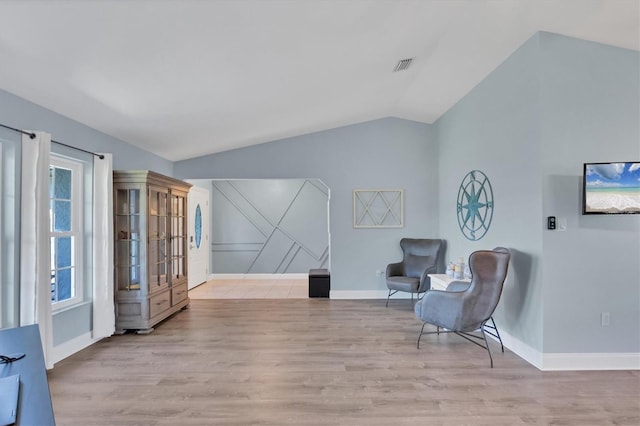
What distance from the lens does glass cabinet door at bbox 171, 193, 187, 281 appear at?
480 cm

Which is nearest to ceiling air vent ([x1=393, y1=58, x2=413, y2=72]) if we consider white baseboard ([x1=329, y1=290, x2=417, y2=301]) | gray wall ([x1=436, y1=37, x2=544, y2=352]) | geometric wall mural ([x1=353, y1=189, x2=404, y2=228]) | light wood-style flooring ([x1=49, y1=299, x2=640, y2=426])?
gray wall ([x1=436, y1=37, x2=544, y2=352])

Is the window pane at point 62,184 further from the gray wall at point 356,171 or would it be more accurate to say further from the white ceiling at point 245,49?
the gray wall at point 356,171

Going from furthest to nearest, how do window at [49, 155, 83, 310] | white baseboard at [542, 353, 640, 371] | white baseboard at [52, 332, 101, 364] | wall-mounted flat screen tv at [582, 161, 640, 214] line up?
window at [49, 155, 83, 310] → white baseboard at [52, 332, 101, 364] → white baseboard at [542, 353, 640, 371] → wall-mounted flat screen tv at [582, 161, 640, 214]

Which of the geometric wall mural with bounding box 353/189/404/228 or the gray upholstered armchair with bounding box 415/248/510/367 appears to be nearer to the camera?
the gray upholstered armchair with bounding box 415/248/510/367

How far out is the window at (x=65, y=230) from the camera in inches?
132

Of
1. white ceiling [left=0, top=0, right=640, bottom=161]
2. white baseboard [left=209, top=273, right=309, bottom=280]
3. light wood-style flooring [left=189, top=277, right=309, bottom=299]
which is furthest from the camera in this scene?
white baseboard [left=209, top=273, right=309, bottom=280]

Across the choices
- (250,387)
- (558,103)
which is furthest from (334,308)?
(558,103)

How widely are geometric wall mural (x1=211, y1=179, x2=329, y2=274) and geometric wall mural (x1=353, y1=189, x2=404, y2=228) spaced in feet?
6.22

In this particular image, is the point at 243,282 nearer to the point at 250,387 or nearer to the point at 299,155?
the point at 299,155

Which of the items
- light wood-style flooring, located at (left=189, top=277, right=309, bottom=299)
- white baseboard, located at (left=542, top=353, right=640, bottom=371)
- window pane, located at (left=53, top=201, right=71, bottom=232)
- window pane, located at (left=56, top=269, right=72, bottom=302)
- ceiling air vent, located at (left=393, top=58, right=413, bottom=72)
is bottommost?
light wood-style flooring, located at (left=189, top=277, right=309, bottom=299)

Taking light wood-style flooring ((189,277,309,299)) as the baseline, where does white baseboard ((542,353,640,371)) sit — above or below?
above

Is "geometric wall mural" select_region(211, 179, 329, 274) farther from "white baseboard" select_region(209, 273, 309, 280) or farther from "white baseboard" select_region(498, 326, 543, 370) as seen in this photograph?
"white baseboard" select_region(498, 326, 543, 370)

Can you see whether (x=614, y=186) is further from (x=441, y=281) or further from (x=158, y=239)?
(x=158, y=239)

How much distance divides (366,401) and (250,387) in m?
0.91
